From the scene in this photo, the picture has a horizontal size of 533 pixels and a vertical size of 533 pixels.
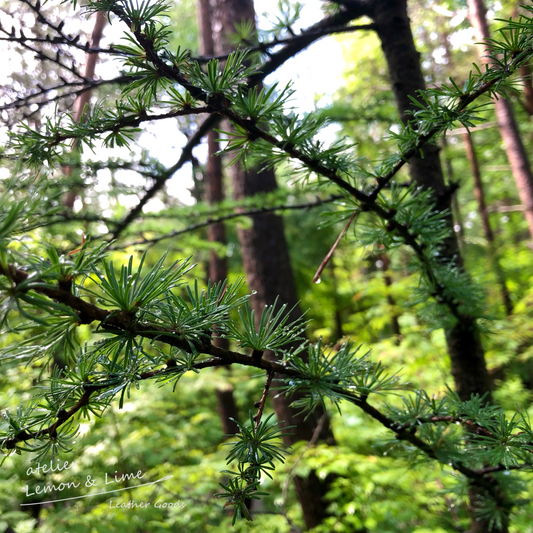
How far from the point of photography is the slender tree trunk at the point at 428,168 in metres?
0.79

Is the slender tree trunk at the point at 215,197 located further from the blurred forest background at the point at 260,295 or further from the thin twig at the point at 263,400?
the thin twig at the point at 263,400

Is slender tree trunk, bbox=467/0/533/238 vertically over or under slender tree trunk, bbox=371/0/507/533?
over


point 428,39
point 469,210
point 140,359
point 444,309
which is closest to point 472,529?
point 444,309

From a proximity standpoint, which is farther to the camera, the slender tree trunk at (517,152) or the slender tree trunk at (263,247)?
the slender tree trunk at (517,152)

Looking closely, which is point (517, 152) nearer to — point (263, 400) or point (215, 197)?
point (215, 197)

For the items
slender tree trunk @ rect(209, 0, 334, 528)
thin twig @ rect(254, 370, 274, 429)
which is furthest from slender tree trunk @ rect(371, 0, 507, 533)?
slender tree trunk @ rect(209, 0, 334, 528)

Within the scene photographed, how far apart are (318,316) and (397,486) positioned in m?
2.21

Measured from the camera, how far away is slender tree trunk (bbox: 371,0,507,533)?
2.58ft

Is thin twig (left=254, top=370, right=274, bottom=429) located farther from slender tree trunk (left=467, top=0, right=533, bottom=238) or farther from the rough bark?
slender tree trunk (left=467, top=0, right=533, bottom=238)

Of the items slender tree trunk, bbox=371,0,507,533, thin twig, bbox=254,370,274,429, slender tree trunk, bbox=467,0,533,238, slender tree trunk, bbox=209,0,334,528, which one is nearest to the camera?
thin twig, bbox=254,370,274,429

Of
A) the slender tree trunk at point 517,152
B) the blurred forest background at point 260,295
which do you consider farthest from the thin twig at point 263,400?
the slender tree trunk at point 517,152

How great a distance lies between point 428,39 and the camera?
3861 millimetres

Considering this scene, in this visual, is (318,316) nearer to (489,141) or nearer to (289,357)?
(489,141)

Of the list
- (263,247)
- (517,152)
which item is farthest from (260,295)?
(517,152)
